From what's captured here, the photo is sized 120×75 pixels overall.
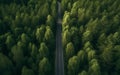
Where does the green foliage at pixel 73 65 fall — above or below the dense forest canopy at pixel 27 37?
below

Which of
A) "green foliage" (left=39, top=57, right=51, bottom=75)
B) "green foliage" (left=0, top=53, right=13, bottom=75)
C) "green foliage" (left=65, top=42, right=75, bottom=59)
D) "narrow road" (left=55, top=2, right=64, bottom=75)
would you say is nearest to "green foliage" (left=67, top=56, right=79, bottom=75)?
"narrow road" (left=55, top=2, right=64, bottom=75)

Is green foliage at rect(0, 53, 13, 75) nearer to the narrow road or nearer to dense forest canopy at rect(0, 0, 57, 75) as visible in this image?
dense forest canopy at rect(0, 0, 57, 75)

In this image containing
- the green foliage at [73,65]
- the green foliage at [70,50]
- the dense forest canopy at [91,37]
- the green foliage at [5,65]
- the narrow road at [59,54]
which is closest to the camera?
the green foliage at [5,65]

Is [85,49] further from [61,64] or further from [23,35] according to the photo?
[23,35]

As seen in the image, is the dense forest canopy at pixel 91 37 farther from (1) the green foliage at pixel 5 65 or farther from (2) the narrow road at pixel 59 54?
(1) the green foliage at pixel 5 65

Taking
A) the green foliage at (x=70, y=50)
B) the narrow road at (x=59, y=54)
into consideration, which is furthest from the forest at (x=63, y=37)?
the narrow road at (x=59, y=54)

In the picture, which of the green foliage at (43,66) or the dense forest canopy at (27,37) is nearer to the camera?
the green foliage at (43,66)

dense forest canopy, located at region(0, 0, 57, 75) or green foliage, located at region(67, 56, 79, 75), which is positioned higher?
dense forest canopy, located at region(0, 0, 57, 75)

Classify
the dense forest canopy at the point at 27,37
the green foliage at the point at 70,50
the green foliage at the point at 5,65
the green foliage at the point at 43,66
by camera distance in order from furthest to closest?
1. the green foliage at the point at 70,50
2. the dense forest canopy at the point at 27,37
3. the green foliage at the point at 43,66
4. the green foliage at the point at 5,65

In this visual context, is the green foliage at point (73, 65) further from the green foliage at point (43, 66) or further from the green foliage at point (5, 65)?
the green foliage at point (5, 65)
